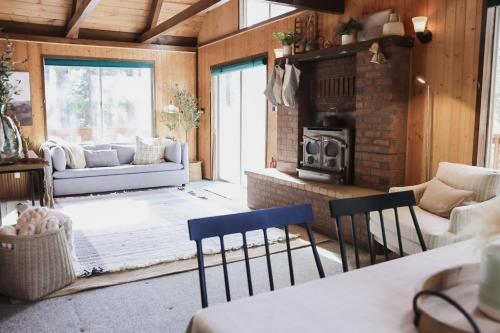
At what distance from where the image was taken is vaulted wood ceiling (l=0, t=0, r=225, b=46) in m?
6.91

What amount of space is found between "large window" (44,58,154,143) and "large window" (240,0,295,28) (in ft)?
7.41

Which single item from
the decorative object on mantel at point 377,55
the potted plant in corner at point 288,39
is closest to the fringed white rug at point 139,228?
the decorative object on mantel at point 377,55

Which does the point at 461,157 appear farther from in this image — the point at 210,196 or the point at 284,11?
the point at 210,196

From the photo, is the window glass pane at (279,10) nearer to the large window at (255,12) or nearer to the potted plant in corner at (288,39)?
the large window at (255,12)

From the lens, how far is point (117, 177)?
686 cm

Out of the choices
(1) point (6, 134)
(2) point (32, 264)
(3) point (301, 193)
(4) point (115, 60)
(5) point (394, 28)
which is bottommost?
(2) point (32, 264)

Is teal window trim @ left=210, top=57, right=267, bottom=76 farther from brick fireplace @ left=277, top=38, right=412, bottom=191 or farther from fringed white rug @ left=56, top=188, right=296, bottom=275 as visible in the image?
fringed white rug @ left=56, top=188, right=296, bottom=275

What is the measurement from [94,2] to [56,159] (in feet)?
7.85

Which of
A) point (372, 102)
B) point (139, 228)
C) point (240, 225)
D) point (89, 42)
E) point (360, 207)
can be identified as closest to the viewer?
point (240, 225)

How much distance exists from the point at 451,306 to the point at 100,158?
662 cm

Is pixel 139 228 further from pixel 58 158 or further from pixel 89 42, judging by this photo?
pixel 89 42

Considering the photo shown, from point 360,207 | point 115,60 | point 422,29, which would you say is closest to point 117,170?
point 115,60

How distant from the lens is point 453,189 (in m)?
3.36

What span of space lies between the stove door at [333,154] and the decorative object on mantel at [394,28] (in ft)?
3.95
